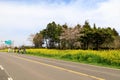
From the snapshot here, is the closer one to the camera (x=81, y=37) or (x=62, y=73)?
(x=62, y=73)

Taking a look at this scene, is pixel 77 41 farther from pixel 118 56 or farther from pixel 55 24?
pixel 118 56

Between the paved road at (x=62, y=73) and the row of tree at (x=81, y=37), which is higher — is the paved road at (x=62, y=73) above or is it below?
below

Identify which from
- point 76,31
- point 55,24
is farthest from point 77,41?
point 55,24

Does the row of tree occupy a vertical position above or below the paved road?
above

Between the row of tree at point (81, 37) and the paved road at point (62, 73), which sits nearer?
the paved road at point (62, 73)

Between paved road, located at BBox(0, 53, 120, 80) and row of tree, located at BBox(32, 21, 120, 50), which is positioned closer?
paved road, located at BBox(0, 53, 120, 80)

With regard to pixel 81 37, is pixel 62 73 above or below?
below

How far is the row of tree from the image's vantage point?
96750 mm

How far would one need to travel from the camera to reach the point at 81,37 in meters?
105

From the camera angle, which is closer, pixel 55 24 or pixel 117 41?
pixel 117 41

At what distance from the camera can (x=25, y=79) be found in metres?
15.7

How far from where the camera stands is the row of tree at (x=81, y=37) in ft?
317

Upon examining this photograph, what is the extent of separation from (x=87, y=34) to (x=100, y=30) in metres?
5.02

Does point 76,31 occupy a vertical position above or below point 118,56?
above
